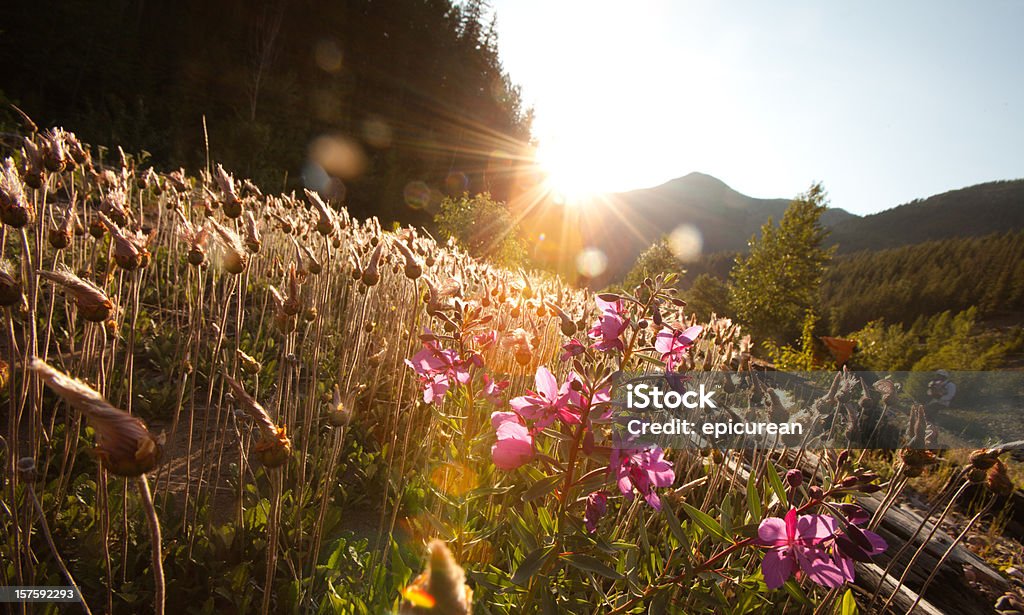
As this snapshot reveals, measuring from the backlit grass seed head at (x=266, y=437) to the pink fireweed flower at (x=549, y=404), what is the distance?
48 cm

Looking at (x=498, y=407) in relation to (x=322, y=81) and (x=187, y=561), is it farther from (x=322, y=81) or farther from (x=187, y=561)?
(x=322, y=81)

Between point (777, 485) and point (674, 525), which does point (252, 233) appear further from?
point (777, 485)

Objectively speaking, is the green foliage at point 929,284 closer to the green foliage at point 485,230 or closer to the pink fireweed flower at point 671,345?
the green foliage at point 485,230

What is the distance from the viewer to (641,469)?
3.22 ft

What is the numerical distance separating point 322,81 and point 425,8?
10.6 m

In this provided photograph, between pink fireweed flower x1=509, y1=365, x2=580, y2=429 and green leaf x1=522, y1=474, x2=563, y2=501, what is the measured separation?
4.8 inches

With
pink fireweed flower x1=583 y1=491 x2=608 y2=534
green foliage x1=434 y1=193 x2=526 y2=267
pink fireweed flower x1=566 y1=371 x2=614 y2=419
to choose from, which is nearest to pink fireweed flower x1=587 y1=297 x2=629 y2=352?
pink fireweed flower x1=566 y1=371 x2=614 y2=419

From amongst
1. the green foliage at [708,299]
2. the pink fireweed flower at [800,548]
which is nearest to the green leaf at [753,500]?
the pink fireweed flower at [800,548]

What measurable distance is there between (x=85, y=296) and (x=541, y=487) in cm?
111

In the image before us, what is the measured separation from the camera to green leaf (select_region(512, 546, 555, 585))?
0.93m

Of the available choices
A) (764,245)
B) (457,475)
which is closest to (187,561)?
(457,475)

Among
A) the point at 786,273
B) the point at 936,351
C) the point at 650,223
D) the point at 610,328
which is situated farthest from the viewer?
the point at 650,223

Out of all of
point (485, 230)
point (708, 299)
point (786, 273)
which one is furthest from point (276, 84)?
point (708, 299)

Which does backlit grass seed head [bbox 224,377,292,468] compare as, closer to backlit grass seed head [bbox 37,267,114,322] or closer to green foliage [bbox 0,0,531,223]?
backlit grass seed head [bbox 37,267,114,322]
